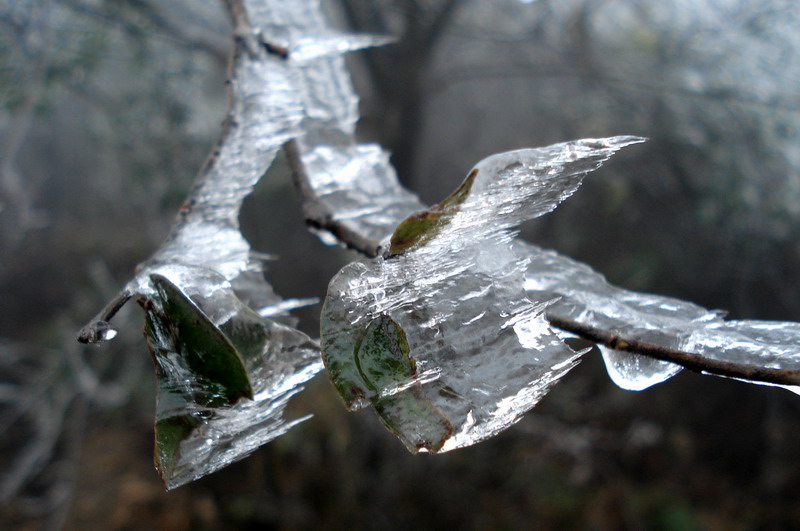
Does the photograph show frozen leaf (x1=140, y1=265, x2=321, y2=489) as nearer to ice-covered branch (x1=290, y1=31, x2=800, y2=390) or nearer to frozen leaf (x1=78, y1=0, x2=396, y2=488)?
frozen leaf (x1=78, y1=0, x2=396, y2=488)

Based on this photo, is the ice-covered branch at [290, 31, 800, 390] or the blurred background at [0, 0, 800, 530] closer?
the ice-covered branch at [290, 31, 800, 390]

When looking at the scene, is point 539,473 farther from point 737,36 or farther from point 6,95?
point 6,95

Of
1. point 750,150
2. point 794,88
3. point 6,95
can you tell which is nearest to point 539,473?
point 750,150

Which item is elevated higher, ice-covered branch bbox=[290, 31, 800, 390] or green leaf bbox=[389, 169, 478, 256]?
green leaf bbox=[389, 169, 478, 256]

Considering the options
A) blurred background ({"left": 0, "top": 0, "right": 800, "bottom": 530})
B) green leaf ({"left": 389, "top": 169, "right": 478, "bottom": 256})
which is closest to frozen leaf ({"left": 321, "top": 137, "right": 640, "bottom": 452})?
green leaf ({"left": 389, "top": 169, "right": 478, "bottom": 256})
